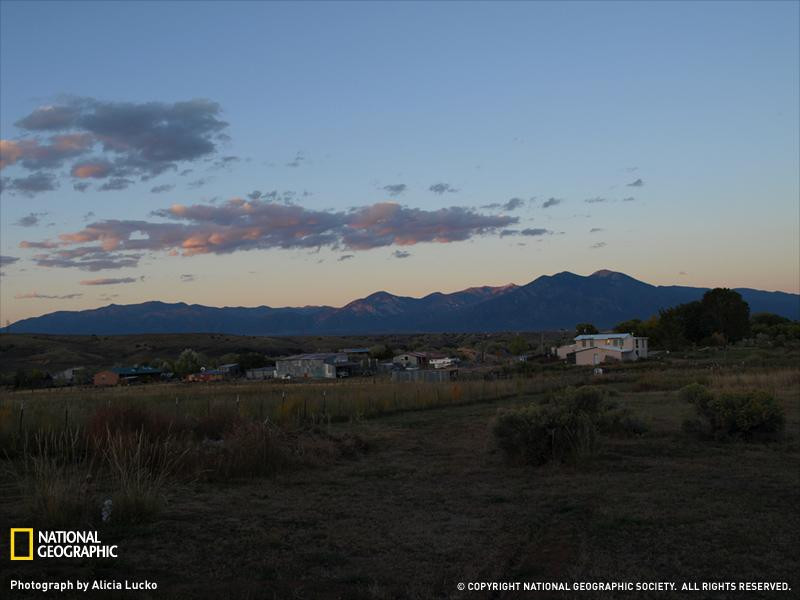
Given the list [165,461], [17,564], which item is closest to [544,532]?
[17,564]

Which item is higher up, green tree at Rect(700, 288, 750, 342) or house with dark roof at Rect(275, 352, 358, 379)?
green tree at Rect(700, 288, 750, 342)

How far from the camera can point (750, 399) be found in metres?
16.9

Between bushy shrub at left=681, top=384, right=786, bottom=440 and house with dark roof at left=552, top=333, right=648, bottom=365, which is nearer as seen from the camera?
bushy shrub at left=681, top=384, right=786, bottom=440

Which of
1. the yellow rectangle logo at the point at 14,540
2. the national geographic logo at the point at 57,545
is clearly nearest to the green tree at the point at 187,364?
the yellow rectangle logo at the point at 14,540

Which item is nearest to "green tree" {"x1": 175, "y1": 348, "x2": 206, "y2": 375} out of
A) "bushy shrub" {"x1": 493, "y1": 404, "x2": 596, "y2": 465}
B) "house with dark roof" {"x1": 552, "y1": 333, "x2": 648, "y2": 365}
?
"house with dark roof" {"x1": 552, "y1": 333, "x2": 648, "y2": 365}

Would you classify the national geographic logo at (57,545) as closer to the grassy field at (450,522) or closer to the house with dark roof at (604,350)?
the grassy field at (450,522)

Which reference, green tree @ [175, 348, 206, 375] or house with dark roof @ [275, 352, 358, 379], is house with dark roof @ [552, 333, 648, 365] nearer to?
house with dark roof @ [275, 352, 358, 379]

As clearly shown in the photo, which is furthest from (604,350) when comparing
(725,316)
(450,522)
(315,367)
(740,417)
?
(450,522)

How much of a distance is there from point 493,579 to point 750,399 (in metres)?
12.5

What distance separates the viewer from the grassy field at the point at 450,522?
6.88 meters

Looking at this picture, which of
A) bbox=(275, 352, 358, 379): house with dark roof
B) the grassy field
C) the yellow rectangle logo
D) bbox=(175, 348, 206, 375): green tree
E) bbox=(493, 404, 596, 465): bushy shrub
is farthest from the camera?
bbox=(175, 348, 206, 375): green tree

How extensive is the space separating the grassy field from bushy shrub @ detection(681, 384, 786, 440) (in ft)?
1.28

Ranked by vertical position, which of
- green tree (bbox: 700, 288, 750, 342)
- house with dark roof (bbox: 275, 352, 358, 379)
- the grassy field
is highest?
green tree (bbox: 700, 288, 750, 342)

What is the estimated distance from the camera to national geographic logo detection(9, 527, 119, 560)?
718 cm
